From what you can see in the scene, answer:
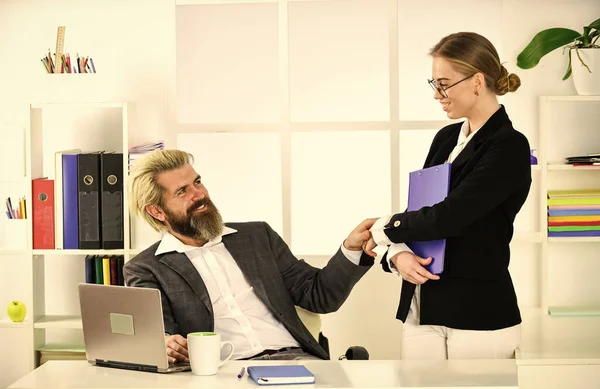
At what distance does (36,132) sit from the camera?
4.42 meters

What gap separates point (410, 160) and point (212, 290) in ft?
6.38

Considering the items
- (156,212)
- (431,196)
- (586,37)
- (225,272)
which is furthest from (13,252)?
(586,37)

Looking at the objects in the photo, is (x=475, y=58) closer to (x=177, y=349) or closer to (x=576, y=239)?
(x=177, y=349)

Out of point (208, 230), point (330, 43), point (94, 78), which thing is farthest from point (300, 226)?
point (208, 230)

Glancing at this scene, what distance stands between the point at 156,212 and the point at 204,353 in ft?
3.45

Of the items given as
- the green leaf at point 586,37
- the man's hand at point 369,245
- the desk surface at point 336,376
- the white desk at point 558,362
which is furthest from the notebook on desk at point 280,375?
the green leaf at point 586,37

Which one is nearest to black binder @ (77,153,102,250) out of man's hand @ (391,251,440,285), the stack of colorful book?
man's hand @ (391,251,440,285)

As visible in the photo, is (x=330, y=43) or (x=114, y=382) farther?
(x=330, y=43)

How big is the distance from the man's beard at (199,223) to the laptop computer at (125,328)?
0.78 metres

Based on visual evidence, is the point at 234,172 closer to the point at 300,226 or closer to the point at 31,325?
the point at 300,226

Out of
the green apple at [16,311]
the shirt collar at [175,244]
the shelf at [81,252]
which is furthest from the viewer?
the green apple at [16,311]

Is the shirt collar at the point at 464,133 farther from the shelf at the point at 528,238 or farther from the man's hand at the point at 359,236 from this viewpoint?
the shelf at the point at 528,238

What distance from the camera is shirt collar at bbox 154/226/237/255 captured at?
3156 millimetres

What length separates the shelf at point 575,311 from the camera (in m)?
4.26
